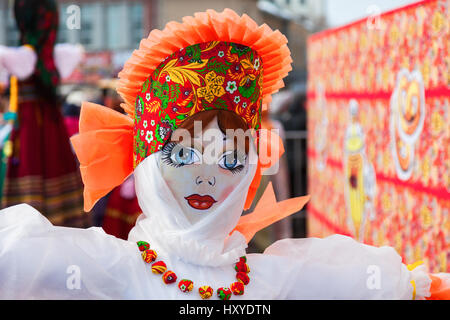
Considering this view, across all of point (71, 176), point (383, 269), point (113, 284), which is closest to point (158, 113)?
point (113, 284)

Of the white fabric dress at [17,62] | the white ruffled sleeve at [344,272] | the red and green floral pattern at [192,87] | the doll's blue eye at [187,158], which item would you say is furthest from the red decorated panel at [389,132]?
the white fabric dress at [17,62]

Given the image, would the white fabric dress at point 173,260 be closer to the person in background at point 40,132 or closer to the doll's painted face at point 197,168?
the doll's painted face at point 197,168

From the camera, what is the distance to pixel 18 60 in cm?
323

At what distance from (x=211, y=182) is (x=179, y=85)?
22 centimetres

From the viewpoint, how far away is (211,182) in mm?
1561

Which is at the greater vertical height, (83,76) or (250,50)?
(83,76)

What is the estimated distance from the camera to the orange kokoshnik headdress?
155 centimetres

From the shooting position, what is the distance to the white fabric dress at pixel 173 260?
141 cm

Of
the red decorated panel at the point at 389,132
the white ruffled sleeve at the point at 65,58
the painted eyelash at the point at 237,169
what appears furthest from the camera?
the white ruffled sleeve at the point at 65,58

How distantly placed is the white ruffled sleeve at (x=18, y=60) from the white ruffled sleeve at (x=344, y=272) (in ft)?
6.55

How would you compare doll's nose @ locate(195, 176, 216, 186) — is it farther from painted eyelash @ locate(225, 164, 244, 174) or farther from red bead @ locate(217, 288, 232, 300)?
red bead @ locate(217, 288, 232, 300)

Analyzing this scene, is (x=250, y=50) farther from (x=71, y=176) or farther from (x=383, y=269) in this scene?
(x=71, y=176)
